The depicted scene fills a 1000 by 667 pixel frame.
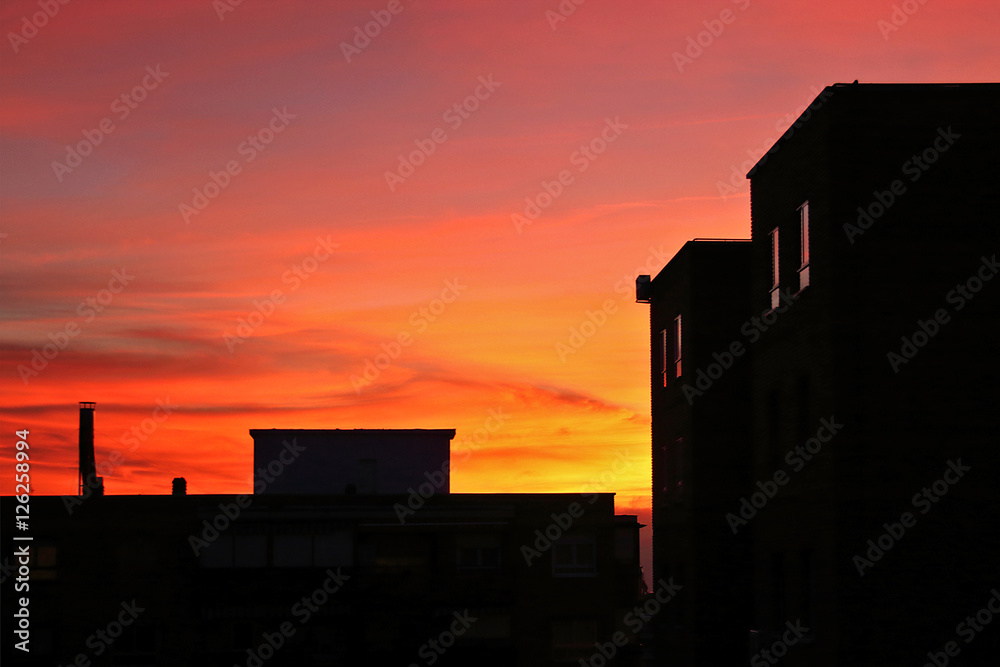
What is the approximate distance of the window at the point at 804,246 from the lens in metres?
21.5

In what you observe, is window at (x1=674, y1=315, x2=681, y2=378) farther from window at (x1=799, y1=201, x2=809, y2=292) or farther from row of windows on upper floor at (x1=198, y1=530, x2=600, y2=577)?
row of windows on upper floor at (x1=198, y1=530, x2=600, y2=577)

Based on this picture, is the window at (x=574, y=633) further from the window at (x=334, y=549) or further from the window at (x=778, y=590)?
the window at (x=778, y=590)

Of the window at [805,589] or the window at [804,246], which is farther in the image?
the window at [804,246]

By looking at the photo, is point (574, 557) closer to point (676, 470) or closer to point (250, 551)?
point (250, 551)

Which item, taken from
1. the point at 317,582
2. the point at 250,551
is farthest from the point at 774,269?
the point at 250,551

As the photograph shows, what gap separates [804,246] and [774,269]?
1827 mm

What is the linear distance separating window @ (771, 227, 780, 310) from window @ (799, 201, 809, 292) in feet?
4.09

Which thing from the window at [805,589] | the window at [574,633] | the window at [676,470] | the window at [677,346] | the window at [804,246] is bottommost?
the window at [805,589]

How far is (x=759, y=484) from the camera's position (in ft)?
→ 78.4

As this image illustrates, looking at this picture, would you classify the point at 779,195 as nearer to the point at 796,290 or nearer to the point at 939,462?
the point at 796,290

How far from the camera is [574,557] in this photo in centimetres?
5491

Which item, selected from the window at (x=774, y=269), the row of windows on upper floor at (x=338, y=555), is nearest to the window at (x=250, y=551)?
the row of windows on upper floor at (x=338, y=555)

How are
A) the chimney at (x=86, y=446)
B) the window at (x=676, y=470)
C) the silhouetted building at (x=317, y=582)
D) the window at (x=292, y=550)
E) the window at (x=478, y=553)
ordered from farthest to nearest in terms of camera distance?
the chimney at (x=86, y=446), the window at (x=478, y=553), the window at (x=292, y=550), the silhouetted building at (x=317, y=582), the window at (x=676, y=470)

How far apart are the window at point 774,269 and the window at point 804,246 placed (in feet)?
4.09
